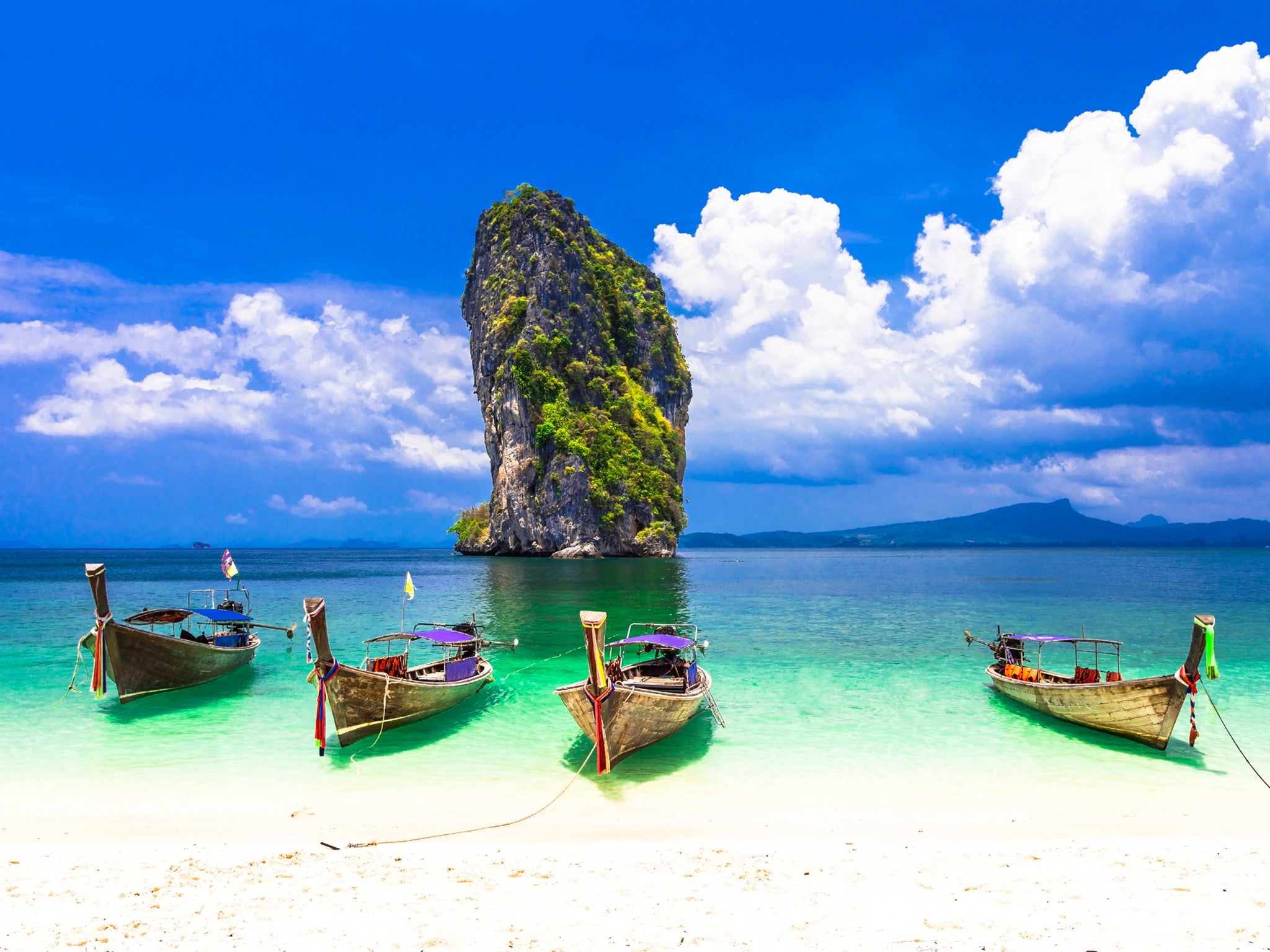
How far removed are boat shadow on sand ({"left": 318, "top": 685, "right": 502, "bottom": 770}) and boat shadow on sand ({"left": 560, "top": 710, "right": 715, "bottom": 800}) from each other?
2.93m

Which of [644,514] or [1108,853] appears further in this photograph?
[644,514]

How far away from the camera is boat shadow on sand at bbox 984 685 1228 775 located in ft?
41.8

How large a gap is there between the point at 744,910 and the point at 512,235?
92.2 meters

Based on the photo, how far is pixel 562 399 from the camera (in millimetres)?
83188

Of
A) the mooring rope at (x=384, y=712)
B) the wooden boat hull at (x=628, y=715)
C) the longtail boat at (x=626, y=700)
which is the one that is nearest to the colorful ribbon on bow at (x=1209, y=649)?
the longtail boat at (x=626, y=700)

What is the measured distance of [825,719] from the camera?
15.8 metres

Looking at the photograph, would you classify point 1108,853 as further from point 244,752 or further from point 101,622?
point 101,622

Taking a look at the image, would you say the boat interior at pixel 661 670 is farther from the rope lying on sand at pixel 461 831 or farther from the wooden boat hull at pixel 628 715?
the rope lying on sand at pixel 461 831

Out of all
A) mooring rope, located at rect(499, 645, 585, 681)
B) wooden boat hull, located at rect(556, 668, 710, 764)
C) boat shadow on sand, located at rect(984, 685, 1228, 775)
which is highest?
wooden boat hull, located at rect(556, 668, 710, 764)

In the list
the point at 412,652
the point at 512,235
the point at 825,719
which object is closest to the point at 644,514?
the point at 512,235

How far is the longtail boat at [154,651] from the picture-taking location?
1536cm

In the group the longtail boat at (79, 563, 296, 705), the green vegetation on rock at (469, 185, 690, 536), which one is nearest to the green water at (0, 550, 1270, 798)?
the longtail boat at (79, 563, 296, 705)

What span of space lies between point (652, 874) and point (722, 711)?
8599 millimetres

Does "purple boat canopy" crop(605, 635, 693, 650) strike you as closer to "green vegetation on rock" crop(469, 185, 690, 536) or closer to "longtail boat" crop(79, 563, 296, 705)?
"longtail boat" crop(79, 563, 296, 705)
